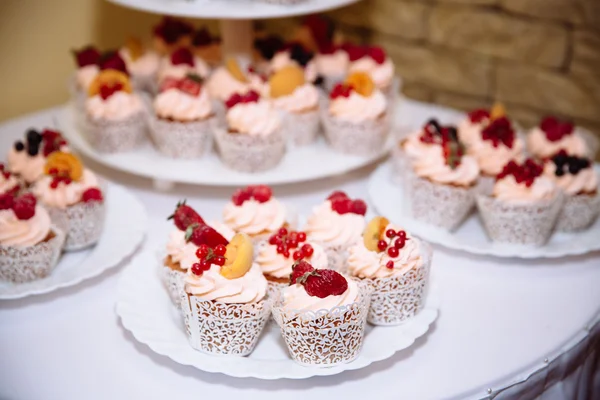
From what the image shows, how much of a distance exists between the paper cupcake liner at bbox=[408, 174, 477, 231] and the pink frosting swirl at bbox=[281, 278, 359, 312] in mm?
584

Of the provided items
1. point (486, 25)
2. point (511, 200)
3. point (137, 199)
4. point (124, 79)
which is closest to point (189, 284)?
point (137, 199)

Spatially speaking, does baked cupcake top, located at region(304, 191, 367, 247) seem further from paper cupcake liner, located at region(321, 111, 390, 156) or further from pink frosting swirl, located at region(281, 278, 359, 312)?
paper cupcake liner, located at region(321, 111, 390, 156)

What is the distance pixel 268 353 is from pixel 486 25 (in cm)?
188

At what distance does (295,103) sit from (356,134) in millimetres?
221

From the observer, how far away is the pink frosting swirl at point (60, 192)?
1938 millimetres

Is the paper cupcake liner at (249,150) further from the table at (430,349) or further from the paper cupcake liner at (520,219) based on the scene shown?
the paper cupcake liner at (520,219)

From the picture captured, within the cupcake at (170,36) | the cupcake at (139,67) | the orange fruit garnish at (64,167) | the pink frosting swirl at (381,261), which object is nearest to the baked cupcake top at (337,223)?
the pink frosting swirl at (381,261)

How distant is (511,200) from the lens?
1.96m

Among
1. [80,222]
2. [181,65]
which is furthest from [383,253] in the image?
[181,65]

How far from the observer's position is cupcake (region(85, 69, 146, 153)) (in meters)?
2.31

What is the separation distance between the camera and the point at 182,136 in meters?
2.30

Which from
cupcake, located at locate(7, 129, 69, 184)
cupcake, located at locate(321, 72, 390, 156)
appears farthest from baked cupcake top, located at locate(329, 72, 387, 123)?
cupcake, located at locate(7, 129, 69, 184)

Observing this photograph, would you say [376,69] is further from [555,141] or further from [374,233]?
[374,233]

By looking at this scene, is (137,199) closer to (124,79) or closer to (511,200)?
(124,79)
